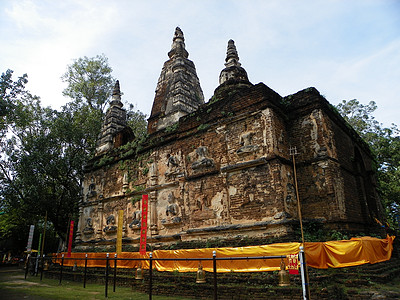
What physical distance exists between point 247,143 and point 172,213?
145 inches

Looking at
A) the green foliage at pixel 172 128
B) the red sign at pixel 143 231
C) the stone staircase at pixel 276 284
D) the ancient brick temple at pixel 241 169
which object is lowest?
the stone staircase at pixel 276 284

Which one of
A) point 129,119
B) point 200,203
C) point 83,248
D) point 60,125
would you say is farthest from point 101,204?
point 129,119

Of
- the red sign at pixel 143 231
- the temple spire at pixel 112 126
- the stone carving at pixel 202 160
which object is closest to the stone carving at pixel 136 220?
the red sign at pixel 143 231

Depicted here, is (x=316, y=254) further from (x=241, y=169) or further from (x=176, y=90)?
(x=176, y=90)

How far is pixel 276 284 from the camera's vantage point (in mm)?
6148

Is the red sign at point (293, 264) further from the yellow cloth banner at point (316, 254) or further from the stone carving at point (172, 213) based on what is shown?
the stone carving at point (172, 213)

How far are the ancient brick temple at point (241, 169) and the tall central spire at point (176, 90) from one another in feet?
0.22

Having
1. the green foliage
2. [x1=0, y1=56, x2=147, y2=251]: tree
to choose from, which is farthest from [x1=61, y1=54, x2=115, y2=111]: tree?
the green foliage

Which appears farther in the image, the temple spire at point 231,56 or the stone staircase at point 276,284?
the temple spire at point 231,56

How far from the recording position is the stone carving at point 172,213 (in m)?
10.1

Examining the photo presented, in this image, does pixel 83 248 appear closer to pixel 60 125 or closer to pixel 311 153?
pixel 60 125

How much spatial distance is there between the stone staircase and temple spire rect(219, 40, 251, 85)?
6997 mm

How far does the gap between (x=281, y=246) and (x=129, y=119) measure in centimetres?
2064

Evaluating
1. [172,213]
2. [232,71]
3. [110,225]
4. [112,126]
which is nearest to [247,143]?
[172,213]
